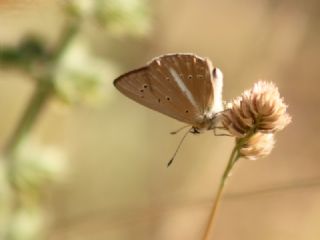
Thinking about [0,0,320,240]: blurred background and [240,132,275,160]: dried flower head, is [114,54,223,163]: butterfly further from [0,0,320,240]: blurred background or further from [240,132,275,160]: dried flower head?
[0,0,320,240]: blurred background

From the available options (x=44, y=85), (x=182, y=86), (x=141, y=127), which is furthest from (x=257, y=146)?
(x=141, y=127)

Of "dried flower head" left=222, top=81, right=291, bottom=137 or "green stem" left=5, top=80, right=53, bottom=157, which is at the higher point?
"green stem" left=5, top=80, right=53, bottom=157

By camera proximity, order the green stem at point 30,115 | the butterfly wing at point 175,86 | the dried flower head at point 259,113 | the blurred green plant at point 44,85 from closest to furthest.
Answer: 1. the dried flower head at point 259,113
2. the butterfly wing at point 175,86
3. the blurred green plant at point 44,85
4. the green stem at point 30,115

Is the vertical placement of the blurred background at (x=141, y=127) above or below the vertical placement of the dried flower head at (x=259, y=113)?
above

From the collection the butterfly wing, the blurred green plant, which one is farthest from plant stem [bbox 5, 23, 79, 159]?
the butterfly wing

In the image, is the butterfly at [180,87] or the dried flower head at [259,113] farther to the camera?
the butterfly at [180,87]

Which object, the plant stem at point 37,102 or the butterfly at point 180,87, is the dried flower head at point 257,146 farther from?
Result: the plant stem at point 37,102

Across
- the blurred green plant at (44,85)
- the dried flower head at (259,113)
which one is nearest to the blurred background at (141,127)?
the blurred green plant at (44,85)

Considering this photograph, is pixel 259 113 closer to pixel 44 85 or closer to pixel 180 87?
pixel 180 87
